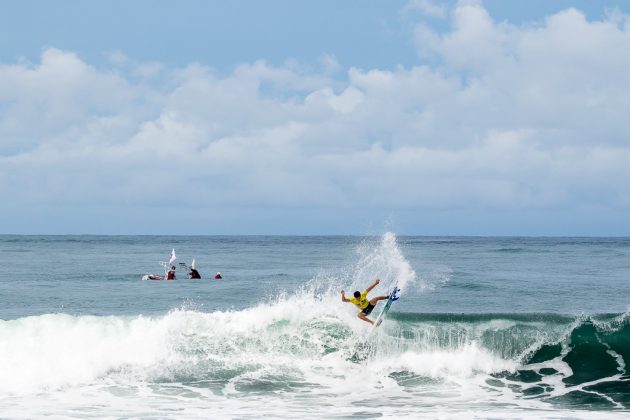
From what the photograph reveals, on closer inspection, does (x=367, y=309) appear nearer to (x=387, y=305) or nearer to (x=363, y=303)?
(x=363, y=303)

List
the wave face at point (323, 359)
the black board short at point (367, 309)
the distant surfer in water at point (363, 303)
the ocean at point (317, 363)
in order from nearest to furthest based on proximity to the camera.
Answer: the ocean at point (317, 363), the wave face at point (323, 359), the distant surfer in water at point (363, 303), the black board short at point (367, 309)

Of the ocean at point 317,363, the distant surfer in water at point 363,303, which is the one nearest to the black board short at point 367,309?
the distant surfer in water at point 363,303

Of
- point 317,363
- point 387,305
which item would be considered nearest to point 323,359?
point 317,363

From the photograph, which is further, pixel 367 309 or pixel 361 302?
pixel 367 309

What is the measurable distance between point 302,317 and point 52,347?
8.43 m

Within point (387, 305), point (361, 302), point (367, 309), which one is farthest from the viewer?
point (387, 305)

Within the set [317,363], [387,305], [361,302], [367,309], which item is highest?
[361,302]

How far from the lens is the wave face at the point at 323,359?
18656 mm

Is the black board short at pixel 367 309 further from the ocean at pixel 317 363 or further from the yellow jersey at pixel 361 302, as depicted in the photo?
the ocean at pixel 317 363

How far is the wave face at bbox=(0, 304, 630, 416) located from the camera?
61.2 ft

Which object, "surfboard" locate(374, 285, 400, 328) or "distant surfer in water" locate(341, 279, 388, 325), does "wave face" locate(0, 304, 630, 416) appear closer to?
"surfboard" locate(374, 285, 400, 328)

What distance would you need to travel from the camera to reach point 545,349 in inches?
878

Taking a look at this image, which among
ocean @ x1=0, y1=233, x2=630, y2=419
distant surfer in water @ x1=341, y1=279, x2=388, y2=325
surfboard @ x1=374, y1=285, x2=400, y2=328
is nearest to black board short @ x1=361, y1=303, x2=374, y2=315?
distant surfer in water @ x1=341, y1=279, x2=388, y2=325

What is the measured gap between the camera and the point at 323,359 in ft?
71.5
